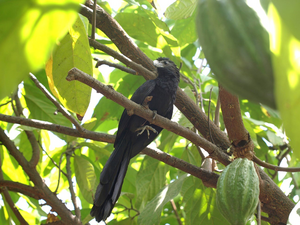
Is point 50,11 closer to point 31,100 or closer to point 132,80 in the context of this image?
point 31,100

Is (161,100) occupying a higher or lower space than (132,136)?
higher

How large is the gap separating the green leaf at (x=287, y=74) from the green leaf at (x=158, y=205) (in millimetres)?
1591

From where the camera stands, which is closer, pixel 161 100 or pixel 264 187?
pixel 264 187

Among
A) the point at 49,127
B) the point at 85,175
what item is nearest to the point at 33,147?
the point at 85,175

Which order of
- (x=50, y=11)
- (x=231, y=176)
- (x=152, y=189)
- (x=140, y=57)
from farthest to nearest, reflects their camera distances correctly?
(x=152, y=189)
(x=140, y=57)
(x=231, y=176)
(x=50, y=11)

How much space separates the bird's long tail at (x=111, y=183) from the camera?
195 centimetres

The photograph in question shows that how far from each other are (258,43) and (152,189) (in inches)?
79.2

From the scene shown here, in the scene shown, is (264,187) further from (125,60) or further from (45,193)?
(45,193)

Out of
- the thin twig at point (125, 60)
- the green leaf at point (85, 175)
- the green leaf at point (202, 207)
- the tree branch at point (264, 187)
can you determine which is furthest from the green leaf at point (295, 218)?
the green leaf at point (85, 175)

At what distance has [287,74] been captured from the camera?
372mm

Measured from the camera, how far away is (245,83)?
0.50m

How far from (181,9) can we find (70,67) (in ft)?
A: 3.05

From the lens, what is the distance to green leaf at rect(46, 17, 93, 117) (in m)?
1.28

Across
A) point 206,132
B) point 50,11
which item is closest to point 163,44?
point 206,132
